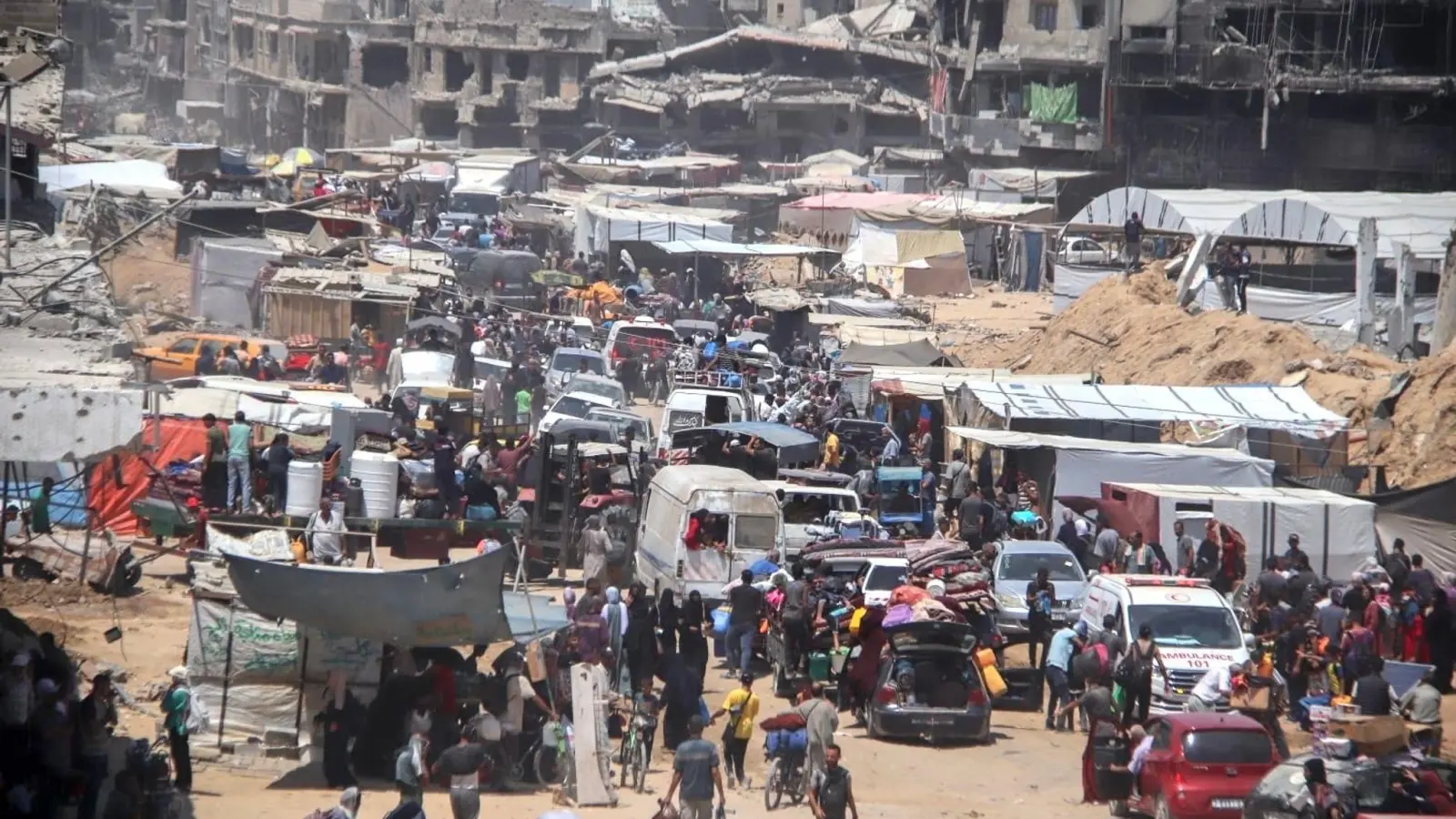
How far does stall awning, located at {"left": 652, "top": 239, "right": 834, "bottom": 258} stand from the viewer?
42.0 meters

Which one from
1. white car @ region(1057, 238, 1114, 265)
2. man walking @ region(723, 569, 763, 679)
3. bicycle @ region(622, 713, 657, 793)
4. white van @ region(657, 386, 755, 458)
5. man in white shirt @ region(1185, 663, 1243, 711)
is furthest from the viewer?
white car @ region(1057, 238, 1114, 265)

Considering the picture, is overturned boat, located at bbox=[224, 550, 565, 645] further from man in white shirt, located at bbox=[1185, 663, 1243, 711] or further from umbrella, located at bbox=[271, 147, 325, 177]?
umbrella, located at bbox=[271, 147, 325, 177]

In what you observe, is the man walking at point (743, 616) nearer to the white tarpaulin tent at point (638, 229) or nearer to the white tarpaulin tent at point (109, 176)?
the white tarpaulin tent at point (109, 176)

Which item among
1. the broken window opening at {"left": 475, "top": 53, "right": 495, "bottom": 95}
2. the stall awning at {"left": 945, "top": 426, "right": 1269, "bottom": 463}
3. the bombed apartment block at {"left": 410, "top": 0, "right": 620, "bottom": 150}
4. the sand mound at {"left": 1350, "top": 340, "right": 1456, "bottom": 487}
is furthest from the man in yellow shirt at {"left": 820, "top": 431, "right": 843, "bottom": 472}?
the broken window opening at {"left": 475, "top": 53, "right": 495, "bottom": 95}

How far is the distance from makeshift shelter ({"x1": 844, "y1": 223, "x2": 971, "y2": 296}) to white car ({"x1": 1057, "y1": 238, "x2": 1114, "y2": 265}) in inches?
116

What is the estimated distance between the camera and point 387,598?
1369 centimetres

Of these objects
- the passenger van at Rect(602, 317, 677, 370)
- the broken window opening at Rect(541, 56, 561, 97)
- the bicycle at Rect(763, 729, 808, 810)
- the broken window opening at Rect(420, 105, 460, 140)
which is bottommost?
the bicycle at Rect(763, 729, 808, 810)

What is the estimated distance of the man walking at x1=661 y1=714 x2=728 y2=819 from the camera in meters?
13.3

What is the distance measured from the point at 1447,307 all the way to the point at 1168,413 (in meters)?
8.90

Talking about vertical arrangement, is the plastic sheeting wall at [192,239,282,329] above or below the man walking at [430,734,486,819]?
above

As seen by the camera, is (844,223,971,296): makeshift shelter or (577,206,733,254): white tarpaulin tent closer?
(577,206,733,254): white tarpaulin tent

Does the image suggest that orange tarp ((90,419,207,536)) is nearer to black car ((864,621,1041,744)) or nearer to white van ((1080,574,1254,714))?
black car ((864,621,1041,744))

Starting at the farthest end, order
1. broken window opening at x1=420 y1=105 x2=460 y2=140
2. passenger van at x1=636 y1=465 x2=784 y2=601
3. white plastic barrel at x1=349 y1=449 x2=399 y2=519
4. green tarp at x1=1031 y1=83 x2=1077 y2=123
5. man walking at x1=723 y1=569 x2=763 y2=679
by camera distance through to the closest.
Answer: broken window opening at x1=420 y1=105 x2=460 y2=140 → green tarp at x1=1031 y1=83 x2=1077 y2=123 → white plastic barrel at x1=349 y1=449 x2=399 y2=519 → passenger van at x1=636 y1=465 x2=784 y2=601 → man walking at x1=723 y1=569 x2=763 y2=679

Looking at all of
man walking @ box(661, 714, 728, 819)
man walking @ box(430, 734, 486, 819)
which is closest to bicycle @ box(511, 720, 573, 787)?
man walking @ box(430, 734, 486, 819)
